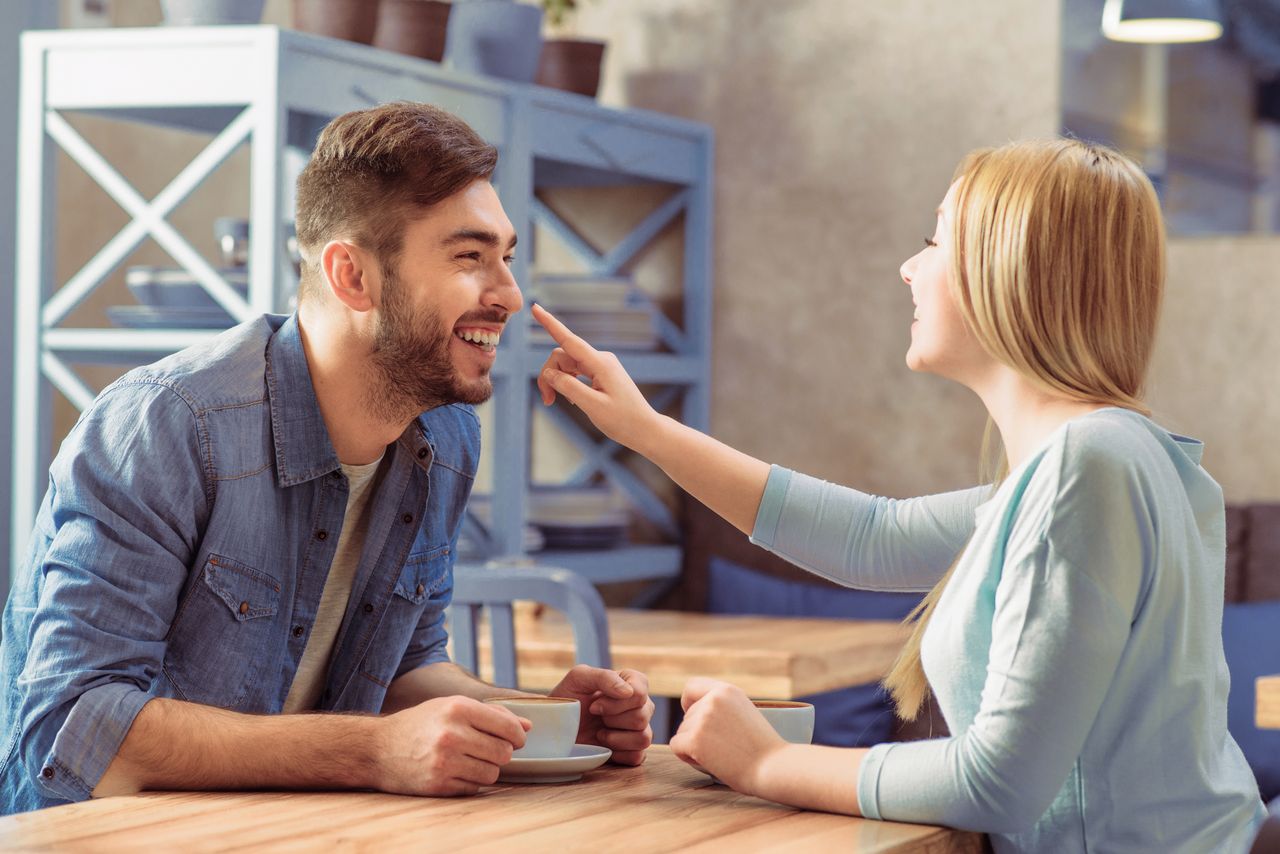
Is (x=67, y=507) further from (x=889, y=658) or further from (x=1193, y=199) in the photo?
(x=1193, y=199)

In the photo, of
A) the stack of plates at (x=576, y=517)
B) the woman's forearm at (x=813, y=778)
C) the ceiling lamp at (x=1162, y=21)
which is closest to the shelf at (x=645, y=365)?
the stack of plates at (x=576, y=517)

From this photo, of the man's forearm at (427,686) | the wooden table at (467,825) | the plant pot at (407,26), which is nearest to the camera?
the wooden table at (467,825)

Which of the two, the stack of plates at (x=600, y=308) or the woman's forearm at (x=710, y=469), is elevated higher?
the woman's forearm at (x=710, y=469)

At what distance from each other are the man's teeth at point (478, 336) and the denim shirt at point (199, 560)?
0.41ft

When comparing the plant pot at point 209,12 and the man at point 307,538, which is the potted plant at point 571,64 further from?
the man at point 307,538

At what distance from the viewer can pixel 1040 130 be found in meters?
3.63

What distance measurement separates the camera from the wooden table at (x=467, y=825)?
45.2 inches

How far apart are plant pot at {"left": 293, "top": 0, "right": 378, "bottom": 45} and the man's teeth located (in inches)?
61.4

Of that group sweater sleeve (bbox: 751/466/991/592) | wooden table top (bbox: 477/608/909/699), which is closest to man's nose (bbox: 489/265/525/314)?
sweater sleeve (bbox: 751/466/991/592)

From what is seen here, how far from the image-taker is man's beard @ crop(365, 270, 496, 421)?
171 centimetres

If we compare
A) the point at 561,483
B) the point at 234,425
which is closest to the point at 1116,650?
the point at 234,425

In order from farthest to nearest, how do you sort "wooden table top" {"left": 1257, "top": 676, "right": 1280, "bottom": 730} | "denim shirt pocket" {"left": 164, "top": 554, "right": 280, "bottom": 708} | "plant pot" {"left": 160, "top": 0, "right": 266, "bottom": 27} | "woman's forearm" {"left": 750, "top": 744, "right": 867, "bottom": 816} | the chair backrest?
"plant pot" {"left": 160, "top": 0, "right": 266, "bottom": 27}, the chair backrest, "wooden table top" {"left": 1257, "top": 676, "right": 1280, "bottom": 730}, "denim shirt pocket" {"left": 164, "top": 554, "right": 280, "bottom": 708}, "woman's forearm" {"left": 750, "top": 744, "right": 867, "bottom": 816}

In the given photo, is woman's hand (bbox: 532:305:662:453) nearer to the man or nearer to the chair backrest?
the man

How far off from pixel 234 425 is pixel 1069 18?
8.47 feet
